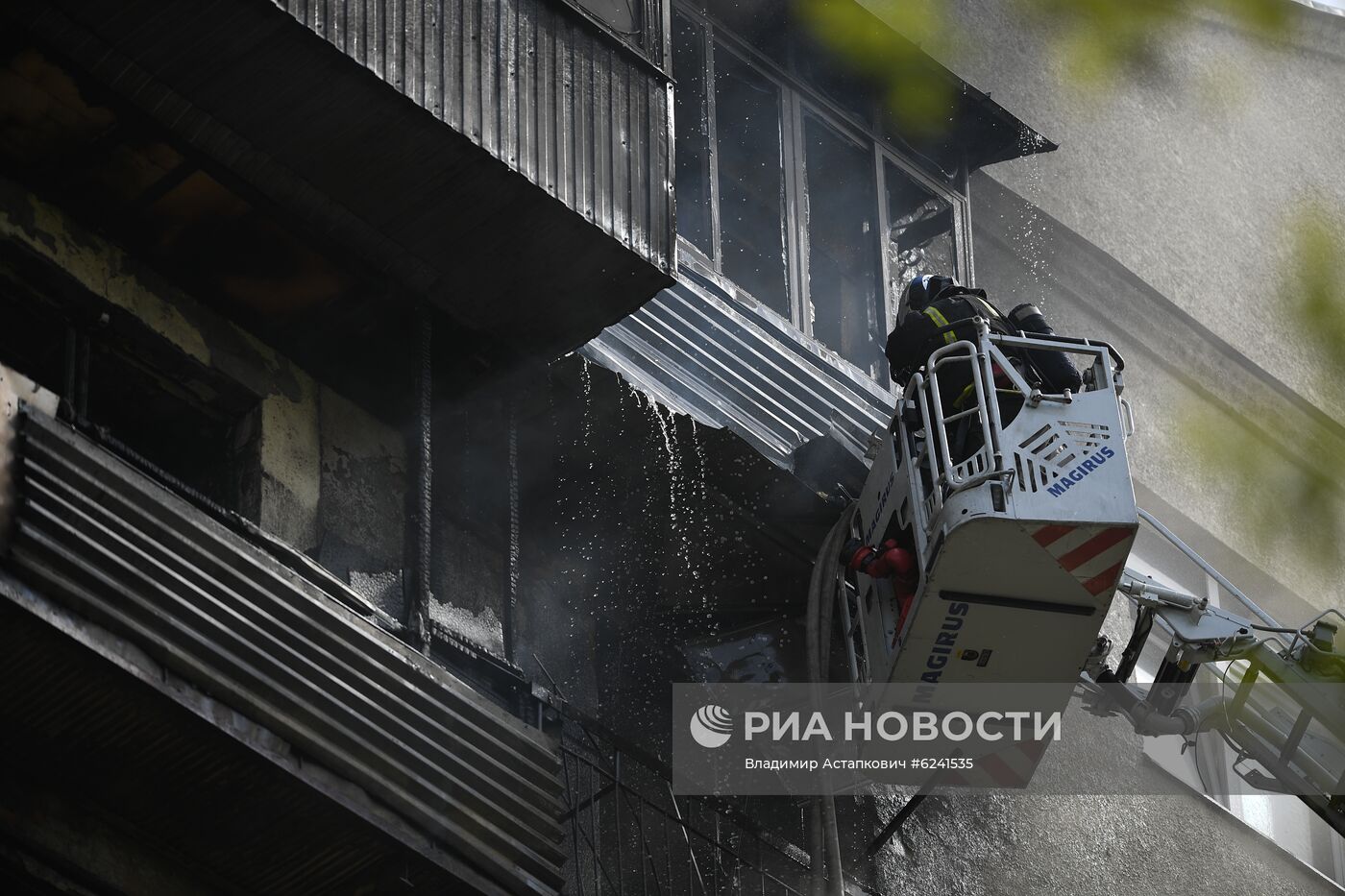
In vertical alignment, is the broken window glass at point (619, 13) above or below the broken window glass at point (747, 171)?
below

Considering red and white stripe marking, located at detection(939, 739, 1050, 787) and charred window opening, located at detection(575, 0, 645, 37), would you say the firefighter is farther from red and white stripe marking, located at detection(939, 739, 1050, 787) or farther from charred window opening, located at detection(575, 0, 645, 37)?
charred window opening, located at detection(575, 0, 645, 37)

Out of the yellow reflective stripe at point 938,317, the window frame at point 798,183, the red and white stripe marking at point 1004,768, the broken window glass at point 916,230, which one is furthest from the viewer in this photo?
the broken window glass at point 916,230

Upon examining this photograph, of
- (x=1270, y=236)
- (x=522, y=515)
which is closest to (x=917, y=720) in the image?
(x=522, y=515)

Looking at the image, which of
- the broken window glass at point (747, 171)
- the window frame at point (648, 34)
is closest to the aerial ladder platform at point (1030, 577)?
the window frame at point (648, 34)

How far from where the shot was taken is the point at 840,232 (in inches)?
554

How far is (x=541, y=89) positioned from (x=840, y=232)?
5.28 metres

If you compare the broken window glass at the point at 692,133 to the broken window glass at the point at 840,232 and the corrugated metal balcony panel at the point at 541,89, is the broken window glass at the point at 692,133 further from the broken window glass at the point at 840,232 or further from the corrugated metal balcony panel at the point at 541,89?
the corrugated metal balcony panel at the point at 541,89

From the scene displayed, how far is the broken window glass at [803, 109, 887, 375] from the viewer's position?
1383 cm

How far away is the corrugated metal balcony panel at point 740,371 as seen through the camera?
10.8 meters

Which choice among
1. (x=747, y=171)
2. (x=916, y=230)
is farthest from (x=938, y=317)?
(x=916, y=230)

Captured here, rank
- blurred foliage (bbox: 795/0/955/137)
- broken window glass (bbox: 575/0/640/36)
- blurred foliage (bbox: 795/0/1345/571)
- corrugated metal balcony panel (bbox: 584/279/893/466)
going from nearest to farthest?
broken window glass (bbox: 575/0/640/36) < corrugated metal balcony panel (bbox: 584/279/893/466) < blurred foliage (bbox: 795/0/955/137) < blurred foliage (bbox: 795/0/1345/571)

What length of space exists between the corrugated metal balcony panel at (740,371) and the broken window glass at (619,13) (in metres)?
1.65

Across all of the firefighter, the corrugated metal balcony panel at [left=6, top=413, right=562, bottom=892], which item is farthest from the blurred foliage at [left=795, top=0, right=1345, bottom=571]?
the corrugated metal balcony panel at [left=6, top=413, right=562, bottom=892]

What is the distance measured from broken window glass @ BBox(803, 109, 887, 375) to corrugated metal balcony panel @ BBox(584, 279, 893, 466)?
1487 millimetres
